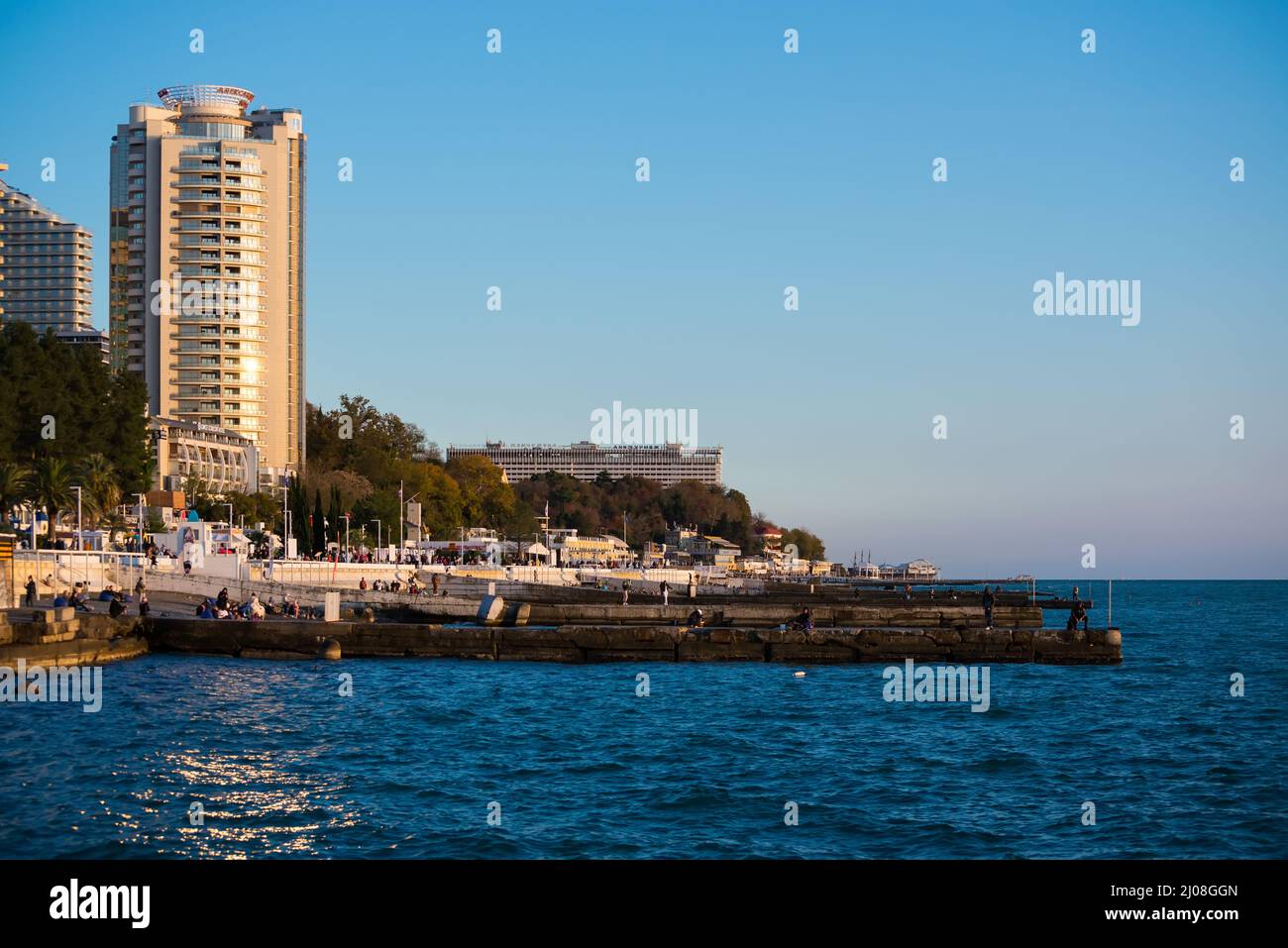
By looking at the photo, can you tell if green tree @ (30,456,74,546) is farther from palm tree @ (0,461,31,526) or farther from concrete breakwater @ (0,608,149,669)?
concrete breakwater @ (0,608,149,669)

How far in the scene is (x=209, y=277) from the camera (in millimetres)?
138750

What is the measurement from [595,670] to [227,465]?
93.6 meters

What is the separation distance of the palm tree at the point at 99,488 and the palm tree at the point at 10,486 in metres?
3.62

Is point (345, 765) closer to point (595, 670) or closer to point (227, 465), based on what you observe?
point (595, 670)

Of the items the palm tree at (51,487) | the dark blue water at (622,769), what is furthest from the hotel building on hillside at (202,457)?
the dark blue water at (622,769)

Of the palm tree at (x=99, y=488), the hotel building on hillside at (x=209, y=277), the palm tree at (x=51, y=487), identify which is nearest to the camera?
the palm tree at (x=51, y=487)

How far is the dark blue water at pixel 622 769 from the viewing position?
62.2ft

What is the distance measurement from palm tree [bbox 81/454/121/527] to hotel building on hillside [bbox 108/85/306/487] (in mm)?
57850

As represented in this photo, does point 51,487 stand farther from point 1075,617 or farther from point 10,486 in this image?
point 1075,617

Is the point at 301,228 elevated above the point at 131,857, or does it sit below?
above

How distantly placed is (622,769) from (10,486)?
54.7m

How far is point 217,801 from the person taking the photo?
20688mm

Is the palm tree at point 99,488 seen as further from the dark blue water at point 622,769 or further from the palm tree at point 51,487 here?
the dark blue water at point 622,769
